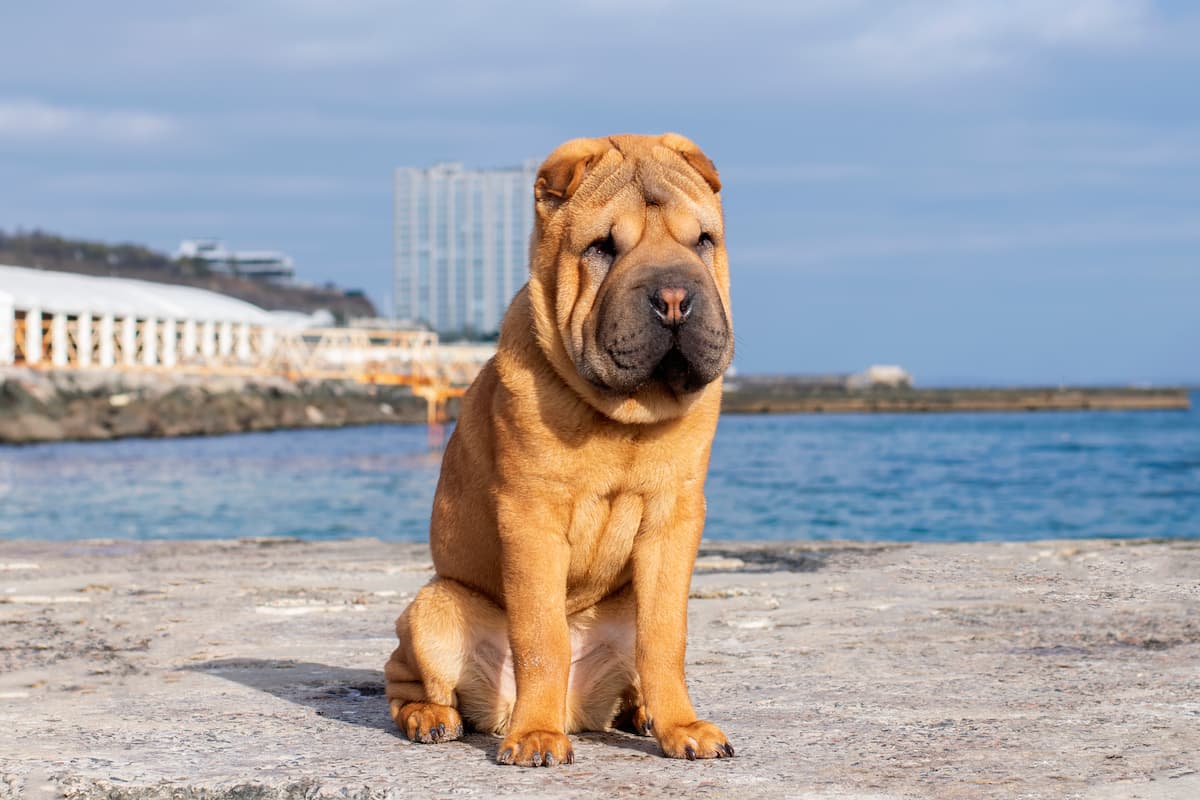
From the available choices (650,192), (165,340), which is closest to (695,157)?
(650,192)

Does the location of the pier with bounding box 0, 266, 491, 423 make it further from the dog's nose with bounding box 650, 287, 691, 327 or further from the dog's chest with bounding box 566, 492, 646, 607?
the dog's nose with bounding box 650, 287, 691, 327

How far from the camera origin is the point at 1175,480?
39.4 meters

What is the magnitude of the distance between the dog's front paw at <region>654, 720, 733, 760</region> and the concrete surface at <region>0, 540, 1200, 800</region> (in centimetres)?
6

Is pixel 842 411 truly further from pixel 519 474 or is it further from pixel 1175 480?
pixel 519 474

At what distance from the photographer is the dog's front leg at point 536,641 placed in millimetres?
3414

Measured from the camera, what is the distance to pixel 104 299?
57.4 m

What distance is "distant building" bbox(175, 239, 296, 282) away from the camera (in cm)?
16062

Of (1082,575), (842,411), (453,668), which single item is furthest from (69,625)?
(842,411)

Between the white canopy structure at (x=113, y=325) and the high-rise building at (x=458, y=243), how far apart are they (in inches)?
3270

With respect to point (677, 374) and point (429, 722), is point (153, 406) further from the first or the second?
point (677, 374)

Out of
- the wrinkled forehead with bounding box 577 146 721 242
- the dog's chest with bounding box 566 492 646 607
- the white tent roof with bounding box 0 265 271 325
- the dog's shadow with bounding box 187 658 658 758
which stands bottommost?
the dog's shadow with bounding box 187 658 658 758

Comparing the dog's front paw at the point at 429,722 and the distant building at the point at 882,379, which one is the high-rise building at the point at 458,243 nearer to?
the distant building at the point at 882,379

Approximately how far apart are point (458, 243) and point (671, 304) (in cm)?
15662

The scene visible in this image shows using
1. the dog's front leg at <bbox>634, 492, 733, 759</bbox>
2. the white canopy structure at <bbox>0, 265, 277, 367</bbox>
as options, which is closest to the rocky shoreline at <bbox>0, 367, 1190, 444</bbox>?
the white canopy structure at <bbox>0, 265, 277, 367</bbox>
